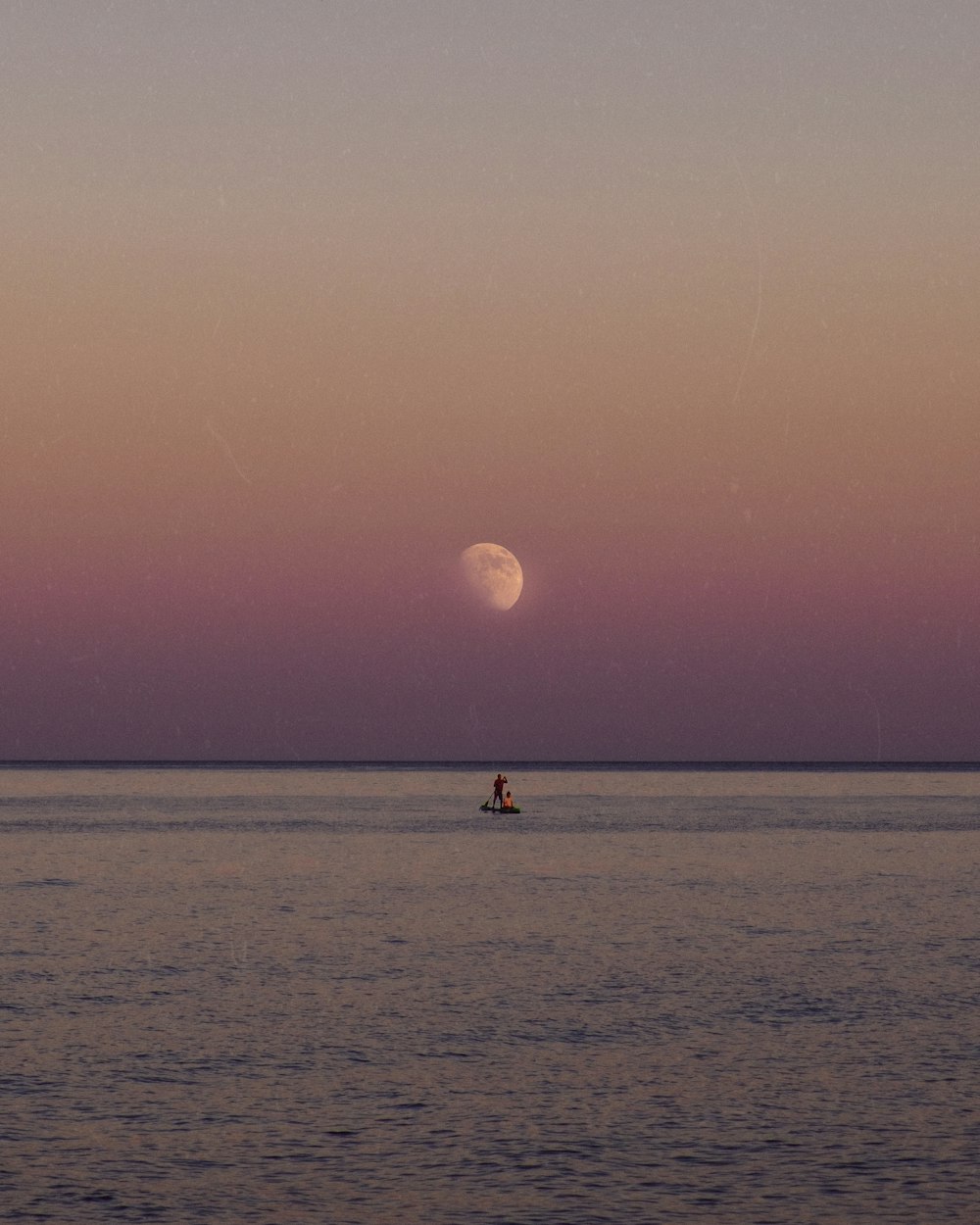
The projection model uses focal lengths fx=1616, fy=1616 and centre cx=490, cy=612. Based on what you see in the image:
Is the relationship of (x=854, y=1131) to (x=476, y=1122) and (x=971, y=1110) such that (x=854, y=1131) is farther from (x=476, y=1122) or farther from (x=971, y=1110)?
(x=476, y=1122)

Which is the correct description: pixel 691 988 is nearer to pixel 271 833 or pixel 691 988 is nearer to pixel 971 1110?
pixel 971 1110

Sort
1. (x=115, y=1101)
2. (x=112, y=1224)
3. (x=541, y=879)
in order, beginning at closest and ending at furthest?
(x=112, y=1224) → (x=115, y=1101) → (x=541, y=879)

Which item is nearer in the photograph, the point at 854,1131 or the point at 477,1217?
the point at 477,1217

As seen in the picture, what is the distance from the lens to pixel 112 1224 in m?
17.8

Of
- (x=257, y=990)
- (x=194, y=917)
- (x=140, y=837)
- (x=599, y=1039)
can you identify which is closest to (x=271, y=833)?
(x=140, y=837)

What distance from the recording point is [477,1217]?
1816cm

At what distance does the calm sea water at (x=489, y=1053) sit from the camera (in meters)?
19.3

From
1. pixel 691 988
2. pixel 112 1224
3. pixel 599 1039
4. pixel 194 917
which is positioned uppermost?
pixel 194 917

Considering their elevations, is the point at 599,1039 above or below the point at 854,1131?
above

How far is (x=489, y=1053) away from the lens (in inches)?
1077

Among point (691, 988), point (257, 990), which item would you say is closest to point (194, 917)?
point (257, 990)

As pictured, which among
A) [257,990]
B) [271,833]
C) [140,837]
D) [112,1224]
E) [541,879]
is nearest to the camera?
[112,1224]

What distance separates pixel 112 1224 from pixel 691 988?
18.6 metres

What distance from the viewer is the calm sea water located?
19.3 meters
